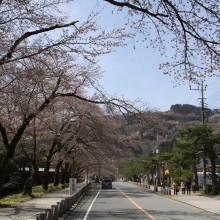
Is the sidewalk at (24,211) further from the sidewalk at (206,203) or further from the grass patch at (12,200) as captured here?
the sidewalk at (206,203)

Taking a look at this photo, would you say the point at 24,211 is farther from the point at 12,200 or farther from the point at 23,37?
the point at 23,37

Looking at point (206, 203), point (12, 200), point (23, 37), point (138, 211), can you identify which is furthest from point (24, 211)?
point (206, 203)

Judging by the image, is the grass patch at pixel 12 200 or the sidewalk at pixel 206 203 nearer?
the sidewalk at pixel 206 203

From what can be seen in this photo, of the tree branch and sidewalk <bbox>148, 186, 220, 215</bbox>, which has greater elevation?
the tree branch

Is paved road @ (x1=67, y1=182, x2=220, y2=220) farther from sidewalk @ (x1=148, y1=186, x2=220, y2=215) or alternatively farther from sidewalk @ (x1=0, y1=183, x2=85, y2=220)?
sidewalk @ (x1=0, y1=183, x2=85, y2=220)

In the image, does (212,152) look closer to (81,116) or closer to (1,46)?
(81,116)

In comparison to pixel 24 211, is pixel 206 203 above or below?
above

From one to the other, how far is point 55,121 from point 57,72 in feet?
50.3

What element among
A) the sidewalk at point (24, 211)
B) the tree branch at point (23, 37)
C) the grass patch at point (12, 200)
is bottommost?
the sidewalk at point (24, 211)

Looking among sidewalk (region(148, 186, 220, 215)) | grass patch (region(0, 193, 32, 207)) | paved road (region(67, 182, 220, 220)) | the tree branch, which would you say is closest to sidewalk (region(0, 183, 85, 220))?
grass patch (region(0, 193, 32, 207))

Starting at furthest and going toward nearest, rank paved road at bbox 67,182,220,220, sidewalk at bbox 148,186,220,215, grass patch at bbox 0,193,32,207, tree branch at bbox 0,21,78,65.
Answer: grass patch at bbox 0,193,32,207
sidewalk at bbox 148,186,220,215
paved road at bbox 67,182,220,220
tree branch at bbox 0,21,78,65

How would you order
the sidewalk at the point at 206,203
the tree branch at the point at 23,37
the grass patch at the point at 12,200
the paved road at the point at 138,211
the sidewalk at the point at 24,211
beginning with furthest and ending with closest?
the grass patch at the point at 12,200 < the sidewalk at the point at 206,203 < the paved road at the point at 138,211 < the sidewalk at the point at 24,211 < the tree branch at the point at 23,37

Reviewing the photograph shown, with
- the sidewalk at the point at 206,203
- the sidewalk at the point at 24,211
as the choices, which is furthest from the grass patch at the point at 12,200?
the sidewalk at the point at 206,203

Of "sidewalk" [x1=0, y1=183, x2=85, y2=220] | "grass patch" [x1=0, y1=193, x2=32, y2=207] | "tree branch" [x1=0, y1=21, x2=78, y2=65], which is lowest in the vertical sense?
"sidewalk" [x1=0, y1=183, x2=85, y2=220]
